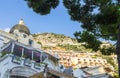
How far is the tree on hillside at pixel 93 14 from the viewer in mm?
15148

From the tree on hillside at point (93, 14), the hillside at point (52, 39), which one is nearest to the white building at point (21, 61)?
the tree on hillside at point (93, 14)

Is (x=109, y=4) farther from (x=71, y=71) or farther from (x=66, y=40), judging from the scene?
(x=66, y=40)

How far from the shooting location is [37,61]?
110 feet

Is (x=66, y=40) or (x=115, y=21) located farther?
(x=66, y=40)

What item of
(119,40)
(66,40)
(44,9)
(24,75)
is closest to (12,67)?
(24,75)

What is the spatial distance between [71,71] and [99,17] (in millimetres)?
19855

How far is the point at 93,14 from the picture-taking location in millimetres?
15852

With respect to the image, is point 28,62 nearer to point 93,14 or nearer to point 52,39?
point 93,14

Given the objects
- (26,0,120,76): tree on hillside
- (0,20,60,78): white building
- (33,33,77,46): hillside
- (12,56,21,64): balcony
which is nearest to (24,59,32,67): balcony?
(0,20,60,78): white building

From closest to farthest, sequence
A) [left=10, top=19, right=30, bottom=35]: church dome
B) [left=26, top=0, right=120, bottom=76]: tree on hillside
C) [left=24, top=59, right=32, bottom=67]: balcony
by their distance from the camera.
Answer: [left=26, top=0, right=120, bottom=76]: tree on hillside, [left=24, top=59, right=32, bottom=67]: balcony, [left=10, top=19, right=30, bottom=35]: church dome

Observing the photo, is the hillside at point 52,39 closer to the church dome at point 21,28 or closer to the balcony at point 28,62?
the church dome at point 21,28

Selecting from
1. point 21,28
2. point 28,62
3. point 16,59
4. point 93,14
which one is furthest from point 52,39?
point 93,14

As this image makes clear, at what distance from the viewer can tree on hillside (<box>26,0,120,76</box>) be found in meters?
15.1

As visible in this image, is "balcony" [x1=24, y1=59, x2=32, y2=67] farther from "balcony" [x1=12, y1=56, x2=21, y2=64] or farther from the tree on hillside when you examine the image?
the tree on hillside
